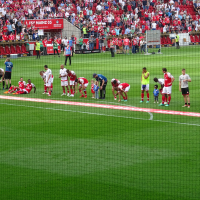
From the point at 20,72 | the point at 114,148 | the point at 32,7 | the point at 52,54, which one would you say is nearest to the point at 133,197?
the point at 114,148

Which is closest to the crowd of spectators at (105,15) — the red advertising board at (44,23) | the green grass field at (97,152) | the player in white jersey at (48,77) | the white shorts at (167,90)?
the red advertising board at (44,23)

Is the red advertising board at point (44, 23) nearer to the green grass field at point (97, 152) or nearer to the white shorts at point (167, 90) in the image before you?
the green grass field at point (97, 152)

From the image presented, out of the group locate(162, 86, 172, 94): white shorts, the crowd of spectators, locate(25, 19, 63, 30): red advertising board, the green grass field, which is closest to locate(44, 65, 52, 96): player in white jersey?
the green grass field

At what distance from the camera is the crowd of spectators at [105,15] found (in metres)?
46.7

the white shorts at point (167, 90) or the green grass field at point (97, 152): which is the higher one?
the white shorts at point (167, 90)

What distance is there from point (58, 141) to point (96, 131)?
163cm

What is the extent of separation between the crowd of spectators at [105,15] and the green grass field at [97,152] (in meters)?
28.2

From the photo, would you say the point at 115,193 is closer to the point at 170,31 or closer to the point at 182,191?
the point at 182,191

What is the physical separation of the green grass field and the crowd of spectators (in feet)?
92.4

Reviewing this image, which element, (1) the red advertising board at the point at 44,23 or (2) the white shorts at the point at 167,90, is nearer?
(2) the white shorts at the point at 167,90

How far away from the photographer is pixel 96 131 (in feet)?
47.5

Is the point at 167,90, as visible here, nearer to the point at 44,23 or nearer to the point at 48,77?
the point at 48,77

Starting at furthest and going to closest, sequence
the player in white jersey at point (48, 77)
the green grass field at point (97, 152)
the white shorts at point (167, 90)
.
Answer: the player in white jersey at point (48, 77)
the white shorts at point (167, 90)
the green grass field at point (97, 152)

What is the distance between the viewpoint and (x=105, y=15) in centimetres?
5303
